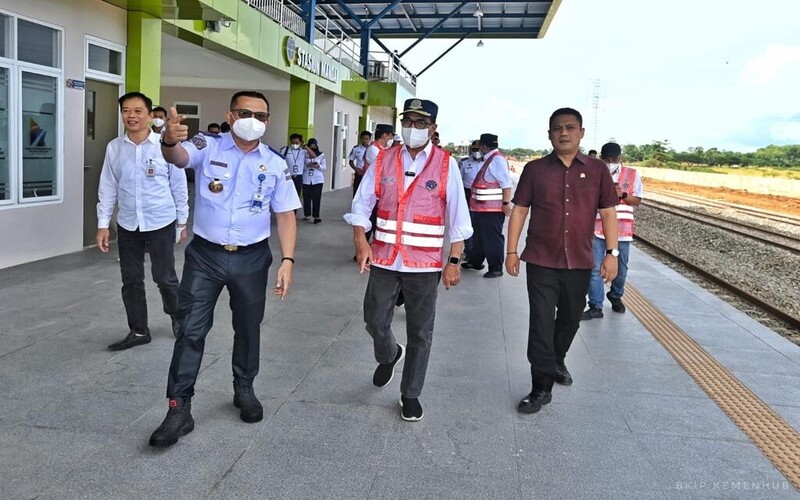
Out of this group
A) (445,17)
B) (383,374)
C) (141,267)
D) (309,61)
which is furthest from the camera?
(445,17)

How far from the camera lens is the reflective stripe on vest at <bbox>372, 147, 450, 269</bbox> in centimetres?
402

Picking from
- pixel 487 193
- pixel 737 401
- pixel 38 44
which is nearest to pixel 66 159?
pixel 38 44

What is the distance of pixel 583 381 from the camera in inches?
197

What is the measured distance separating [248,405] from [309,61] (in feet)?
54.2

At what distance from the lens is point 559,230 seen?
14.5 ft

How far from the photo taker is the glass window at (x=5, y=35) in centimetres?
769

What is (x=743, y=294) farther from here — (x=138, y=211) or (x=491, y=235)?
(x=138, y=211)

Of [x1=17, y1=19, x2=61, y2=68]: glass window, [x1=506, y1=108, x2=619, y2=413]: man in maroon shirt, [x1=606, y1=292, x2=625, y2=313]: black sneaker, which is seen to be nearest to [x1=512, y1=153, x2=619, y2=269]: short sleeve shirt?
[x1=506, y1=108, x2=619, y2=413]: man in maroon shirt

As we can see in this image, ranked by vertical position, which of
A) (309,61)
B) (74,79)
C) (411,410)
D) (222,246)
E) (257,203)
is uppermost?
(309,61)

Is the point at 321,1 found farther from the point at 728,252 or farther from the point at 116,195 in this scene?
the point at 116,195

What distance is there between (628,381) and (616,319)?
6.99ft

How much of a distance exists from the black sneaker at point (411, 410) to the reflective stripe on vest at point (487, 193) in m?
5.28

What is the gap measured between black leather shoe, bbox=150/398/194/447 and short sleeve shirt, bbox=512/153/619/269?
2.31 meters

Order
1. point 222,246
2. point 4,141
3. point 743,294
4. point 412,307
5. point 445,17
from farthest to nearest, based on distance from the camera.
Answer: point 445,17, point 743,294, point 4,141, point 412,307, point 222,246
